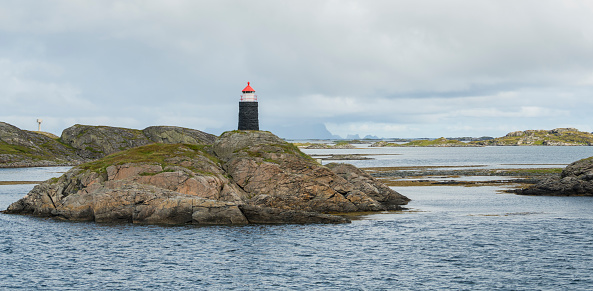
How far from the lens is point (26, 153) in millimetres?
185125

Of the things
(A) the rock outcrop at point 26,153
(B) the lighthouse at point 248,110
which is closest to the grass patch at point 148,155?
(B) the lighthouse at point 248,110

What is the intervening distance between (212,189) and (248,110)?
2904 cm

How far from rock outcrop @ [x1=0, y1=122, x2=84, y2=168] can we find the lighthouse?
4452 inches

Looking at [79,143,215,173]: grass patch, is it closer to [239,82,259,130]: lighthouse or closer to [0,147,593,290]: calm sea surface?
[0,147,593,290]: calm sea surface

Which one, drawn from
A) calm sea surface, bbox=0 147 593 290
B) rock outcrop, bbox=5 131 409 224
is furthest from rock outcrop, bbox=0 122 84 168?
calm sea surface, bbox=0 147 593 290

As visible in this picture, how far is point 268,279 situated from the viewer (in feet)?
117

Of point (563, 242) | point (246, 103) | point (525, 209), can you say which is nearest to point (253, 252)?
point (563, 242)

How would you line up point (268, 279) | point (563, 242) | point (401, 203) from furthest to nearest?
point (401, 203) < point (563, 242) < point (268, 279)

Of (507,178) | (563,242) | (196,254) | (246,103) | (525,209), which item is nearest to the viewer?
(196,254)

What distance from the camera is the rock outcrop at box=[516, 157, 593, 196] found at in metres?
78.9

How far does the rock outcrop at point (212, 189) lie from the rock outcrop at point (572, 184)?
2286cm

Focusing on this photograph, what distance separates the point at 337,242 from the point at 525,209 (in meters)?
30.8

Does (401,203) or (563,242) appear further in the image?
(401,203)

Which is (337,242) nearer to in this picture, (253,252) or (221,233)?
(253,252)
